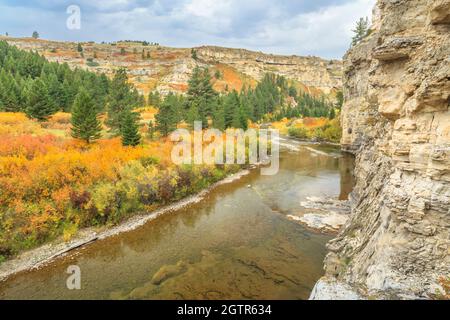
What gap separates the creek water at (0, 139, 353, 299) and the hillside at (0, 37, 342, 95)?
81.8 m

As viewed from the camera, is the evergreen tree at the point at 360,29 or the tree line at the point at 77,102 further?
the evergreen tree at the point at 360,29

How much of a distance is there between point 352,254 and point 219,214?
12.4 meters

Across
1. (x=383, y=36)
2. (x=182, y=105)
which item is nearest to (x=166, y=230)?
(x=383, y=36)

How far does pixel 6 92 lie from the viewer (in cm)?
3900

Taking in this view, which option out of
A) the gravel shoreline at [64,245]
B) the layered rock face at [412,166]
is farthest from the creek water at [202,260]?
the layered rock face at [412,166]

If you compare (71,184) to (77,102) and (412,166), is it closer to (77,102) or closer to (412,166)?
(77,102)

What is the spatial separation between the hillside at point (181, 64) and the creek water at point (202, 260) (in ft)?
268

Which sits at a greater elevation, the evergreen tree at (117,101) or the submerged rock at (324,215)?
the evergreen tree at (117,101)

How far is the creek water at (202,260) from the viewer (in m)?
13.5

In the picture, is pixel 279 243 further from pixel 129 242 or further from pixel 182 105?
pixel 182 105

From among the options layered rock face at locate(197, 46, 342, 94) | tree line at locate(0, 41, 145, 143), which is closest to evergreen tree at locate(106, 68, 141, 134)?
tree line at locate(0, 41, 145, 143)

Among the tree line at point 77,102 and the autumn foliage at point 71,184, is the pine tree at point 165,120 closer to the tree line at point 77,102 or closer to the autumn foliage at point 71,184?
the tree line at point 77,102

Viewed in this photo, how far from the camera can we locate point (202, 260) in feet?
53.1

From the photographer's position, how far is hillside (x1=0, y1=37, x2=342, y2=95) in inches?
4429
